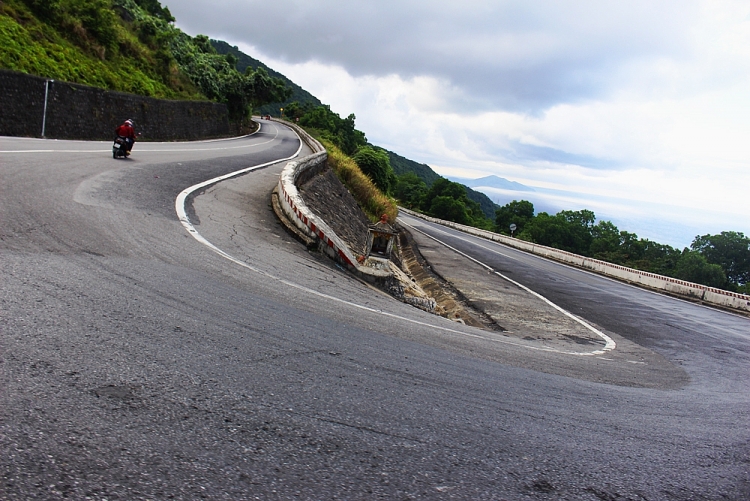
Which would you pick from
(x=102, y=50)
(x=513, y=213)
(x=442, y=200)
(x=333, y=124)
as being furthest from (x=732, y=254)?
(x=102, y=50)

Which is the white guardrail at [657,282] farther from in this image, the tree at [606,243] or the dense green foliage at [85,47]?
the tree at [606,243]

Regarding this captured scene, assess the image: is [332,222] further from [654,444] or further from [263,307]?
[654,444]

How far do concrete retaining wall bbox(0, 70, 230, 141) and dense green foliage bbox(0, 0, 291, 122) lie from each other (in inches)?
43.3

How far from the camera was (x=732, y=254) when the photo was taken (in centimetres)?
8412

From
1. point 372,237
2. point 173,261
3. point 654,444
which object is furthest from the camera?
point 372,237

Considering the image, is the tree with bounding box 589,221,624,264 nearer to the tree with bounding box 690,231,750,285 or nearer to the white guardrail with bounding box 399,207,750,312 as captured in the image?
the tree with bounding box 690,231,750,285

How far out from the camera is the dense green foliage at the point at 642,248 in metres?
72.4

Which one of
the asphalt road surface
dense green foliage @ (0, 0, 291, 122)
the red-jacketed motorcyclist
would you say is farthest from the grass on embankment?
A: the asphalt road surface

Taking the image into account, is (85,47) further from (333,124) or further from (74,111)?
(333,124)

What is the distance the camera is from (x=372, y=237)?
10539mm

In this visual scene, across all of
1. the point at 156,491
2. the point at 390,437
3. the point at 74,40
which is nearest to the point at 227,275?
the point at 390,437

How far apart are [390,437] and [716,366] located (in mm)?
8840

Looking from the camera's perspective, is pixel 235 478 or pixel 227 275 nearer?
pixel 235 478

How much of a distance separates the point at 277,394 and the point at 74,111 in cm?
2228
